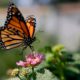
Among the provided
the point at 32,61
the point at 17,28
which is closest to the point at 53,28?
the point at 17,28

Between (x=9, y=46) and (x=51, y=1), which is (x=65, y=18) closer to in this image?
(x=51, y=1)

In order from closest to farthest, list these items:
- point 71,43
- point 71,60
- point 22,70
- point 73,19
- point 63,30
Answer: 1. point 22,70
2. point 71,60
3. point 71,43
4. point 63,30
5. point 73,19

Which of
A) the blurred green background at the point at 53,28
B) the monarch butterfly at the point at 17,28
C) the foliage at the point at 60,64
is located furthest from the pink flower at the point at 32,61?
the blurred green background at the point at 53,28

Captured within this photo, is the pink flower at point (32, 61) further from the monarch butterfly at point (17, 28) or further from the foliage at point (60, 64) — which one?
the monarch butterfly at point (17, 28)

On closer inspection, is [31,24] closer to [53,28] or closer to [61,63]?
[61,63]

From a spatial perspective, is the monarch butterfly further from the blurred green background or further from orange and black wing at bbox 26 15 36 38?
the blurred green background

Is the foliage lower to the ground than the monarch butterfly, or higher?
lower

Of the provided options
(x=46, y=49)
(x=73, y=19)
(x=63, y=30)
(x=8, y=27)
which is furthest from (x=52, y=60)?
(x=73, y=19)

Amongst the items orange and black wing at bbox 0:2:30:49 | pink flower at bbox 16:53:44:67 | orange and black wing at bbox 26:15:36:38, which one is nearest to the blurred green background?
orange and black wing at bbox 0:2:30:49
